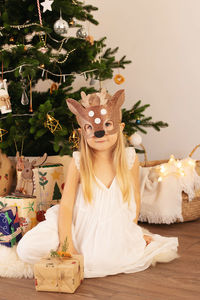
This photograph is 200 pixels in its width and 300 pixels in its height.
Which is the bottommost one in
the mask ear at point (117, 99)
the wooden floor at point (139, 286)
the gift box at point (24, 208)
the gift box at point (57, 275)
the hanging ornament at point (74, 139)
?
the wooden floor at point (139, 286)

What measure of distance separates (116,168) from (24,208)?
48cm

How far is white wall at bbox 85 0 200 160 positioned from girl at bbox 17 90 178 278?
1.20 metres

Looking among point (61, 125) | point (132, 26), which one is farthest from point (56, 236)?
point (132, 26)

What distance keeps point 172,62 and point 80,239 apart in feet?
5.36

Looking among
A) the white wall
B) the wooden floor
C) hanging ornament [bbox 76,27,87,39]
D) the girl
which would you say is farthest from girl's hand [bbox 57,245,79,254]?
the white wall

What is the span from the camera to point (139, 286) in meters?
1.31

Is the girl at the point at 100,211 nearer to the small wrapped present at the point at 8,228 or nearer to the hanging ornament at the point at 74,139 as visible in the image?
the small wrapped present at the point at 8,228

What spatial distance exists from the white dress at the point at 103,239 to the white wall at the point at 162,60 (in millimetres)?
1228

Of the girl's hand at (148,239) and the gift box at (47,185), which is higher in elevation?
the gift box at (47,185)

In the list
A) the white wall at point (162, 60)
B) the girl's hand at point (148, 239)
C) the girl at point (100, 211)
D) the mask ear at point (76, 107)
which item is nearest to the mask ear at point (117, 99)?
the girl at point (100, 211)

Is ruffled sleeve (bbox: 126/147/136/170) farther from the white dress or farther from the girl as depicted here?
the white dress

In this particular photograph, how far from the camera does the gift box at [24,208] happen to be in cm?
174

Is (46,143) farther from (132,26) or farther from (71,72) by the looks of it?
(132,26)

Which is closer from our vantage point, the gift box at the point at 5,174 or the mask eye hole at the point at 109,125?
the mask eye hole at the point at 109,125
